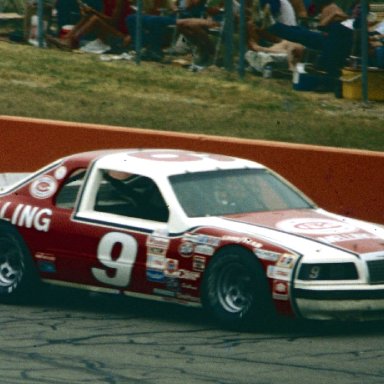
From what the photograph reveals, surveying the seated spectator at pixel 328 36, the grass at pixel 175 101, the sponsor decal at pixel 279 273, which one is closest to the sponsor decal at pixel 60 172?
the sponsor decal at pixel 279 273

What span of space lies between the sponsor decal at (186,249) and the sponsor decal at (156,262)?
0.18 metres

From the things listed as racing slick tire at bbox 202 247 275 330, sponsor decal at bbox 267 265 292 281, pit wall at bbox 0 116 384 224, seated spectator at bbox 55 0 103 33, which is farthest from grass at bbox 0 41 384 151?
sponsor decal at bbox 267 265 292 281

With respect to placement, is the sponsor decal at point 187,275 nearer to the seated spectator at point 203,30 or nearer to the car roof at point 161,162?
the car roof at point 161,162

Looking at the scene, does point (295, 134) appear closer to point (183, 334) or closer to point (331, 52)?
point (331, 52)

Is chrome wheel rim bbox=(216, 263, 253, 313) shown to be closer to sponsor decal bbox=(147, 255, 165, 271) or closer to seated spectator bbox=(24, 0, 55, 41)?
sponsor decal bbox=(147, 255, 165, 271)

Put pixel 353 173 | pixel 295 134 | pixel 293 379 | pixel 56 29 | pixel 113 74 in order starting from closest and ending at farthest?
pixel 293 379 → pixel 353 173 → pixel 295 134 → pixel 113 74 → pixel 56 29

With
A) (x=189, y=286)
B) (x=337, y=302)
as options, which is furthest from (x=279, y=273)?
(x=189, y=286)

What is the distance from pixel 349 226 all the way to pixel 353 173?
10.9ft

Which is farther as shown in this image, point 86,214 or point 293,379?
point 86,214

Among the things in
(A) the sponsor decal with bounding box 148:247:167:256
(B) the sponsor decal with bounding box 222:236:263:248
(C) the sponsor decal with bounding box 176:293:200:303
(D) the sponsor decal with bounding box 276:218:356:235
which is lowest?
(C) the sponsor decal with bounding box 176:293:200:303

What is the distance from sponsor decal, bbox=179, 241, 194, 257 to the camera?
10.1 m

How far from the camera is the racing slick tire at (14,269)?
11008mm

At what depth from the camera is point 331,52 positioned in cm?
1825

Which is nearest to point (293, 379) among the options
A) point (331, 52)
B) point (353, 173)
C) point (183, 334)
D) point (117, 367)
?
point (117, 367)
